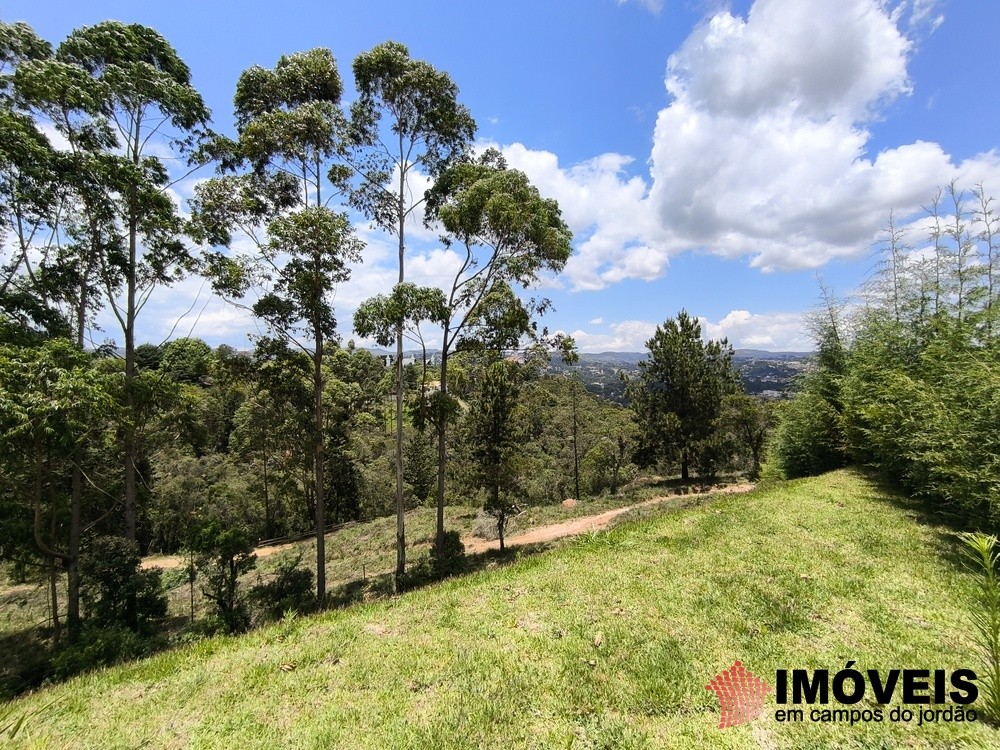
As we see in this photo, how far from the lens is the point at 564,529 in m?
20.2

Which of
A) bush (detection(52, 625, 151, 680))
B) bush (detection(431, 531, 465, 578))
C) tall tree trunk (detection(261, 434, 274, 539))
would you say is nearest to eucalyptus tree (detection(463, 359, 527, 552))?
bush (detection(431, 531, 465, 578))

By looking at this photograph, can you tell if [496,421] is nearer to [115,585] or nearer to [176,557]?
Result: [115,585]

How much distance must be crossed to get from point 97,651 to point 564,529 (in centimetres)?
1645

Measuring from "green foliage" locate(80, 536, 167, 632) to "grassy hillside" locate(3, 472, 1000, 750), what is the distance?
19.6ft

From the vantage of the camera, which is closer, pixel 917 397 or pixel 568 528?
pixel 917 397

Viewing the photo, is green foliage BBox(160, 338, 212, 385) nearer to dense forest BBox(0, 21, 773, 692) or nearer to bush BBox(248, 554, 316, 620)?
dense forest BBox(0, 21, 773, 692)

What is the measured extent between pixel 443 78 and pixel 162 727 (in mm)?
14640

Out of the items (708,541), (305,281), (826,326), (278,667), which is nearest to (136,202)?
(305,281)

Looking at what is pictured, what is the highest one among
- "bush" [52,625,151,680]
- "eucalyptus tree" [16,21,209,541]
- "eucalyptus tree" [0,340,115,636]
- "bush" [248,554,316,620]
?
"eucalyptus tree" [16,21,209,541]

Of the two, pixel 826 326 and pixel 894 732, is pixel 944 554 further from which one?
pixel 826 326

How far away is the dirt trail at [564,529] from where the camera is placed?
18.8 meters

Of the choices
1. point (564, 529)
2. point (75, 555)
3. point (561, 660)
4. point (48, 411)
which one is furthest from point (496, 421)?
point (561, 660)

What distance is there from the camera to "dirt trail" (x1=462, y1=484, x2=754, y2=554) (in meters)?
18.8

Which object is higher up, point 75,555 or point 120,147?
point 120,147
